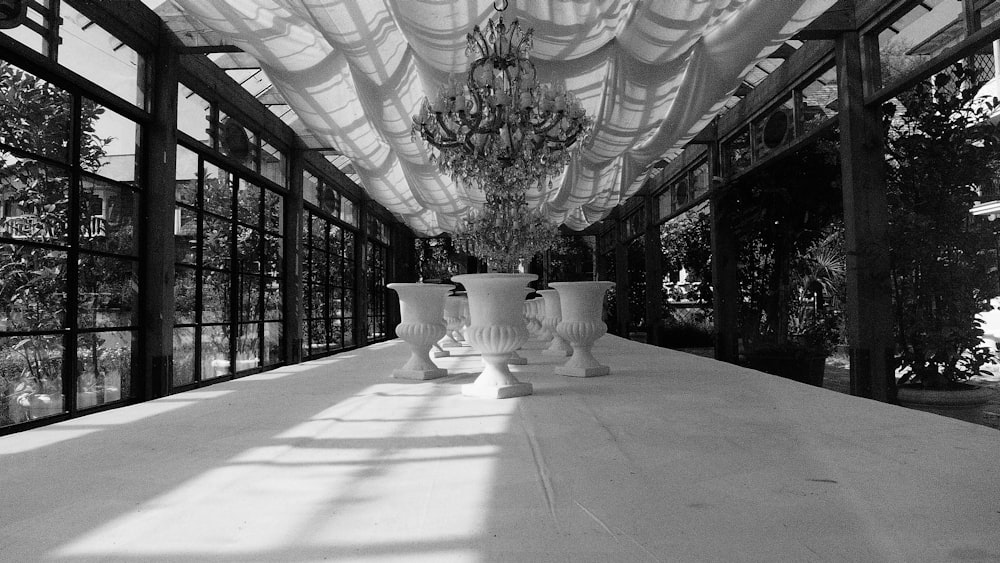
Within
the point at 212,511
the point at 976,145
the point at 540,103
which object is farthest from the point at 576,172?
the point at 212,511

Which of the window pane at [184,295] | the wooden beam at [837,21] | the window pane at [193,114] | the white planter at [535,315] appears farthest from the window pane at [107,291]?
the wooden beam at [837,21]

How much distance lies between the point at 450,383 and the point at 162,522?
7.45 feet

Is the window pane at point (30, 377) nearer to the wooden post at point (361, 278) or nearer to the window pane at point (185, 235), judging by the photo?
the window pane at point (185, 235)

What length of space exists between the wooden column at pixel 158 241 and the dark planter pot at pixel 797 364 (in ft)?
18.0

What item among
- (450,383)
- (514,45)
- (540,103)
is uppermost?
(514,45)

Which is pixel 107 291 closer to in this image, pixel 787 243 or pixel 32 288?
pixel 32 288

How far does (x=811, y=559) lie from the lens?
959 millimetres

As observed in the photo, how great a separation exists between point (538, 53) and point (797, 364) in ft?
13.0

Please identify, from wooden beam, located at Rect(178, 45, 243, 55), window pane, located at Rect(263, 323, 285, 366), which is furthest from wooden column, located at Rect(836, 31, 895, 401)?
window pane, located at Rect(263, 323, 285, 366)

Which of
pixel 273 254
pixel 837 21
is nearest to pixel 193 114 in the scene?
pixel 273 254

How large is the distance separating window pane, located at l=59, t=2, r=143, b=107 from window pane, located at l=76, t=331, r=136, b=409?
1.81 metres

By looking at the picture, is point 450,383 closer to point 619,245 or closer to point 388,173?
point 388,173

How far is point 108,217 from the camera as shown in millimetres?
4203

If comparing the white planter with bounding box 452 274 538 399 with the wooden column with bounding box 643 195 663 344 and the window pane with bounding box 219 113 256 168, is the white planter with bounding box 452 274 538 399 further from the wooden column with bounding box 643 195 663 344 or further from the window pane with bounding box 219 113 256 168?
the wooden column with bounding box 643 195 663 344
